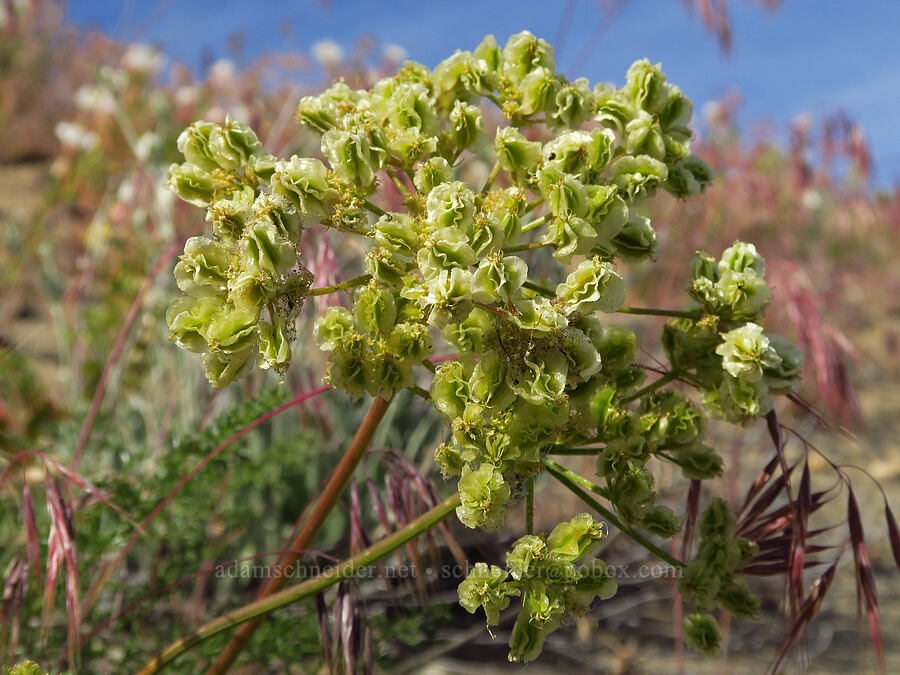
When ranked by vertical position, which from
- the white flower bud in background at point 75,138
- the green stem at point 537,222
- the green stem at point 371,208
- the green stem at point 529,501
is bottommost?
the green stem at point 529,501

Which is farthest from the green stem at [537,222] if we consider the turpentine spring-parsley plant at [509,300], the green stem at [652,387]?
the green stem at [652,387]

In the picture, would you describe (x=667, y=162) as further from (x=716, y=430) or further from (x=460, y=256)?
(x=716, y=430)

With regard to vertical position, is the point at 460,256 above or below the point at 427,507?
above

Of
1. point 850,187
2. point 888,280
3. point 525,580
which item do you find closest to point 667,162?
point 525,580

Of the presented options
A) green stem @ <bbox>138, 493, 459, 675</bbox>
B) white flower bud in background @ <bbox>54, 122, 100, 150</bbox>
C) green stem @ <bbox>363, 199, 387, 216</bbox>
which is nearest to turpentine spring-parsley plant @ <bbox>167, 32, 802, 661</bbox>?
green stem @ <bbox>363, 199, 387, 216</bbox>

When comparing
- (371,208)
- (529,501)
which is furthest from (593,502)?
(371,208)

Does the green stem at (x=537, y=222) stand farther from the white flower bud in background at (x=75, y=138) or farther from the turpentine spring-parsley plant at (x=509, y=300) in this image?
the white flower bud in background at (x=75, y=138)
